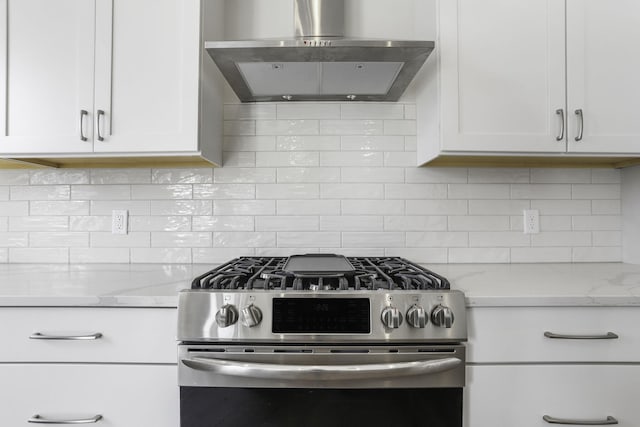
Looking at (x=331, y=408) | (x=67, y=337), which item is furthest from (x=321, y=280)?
(x=67, y=337)

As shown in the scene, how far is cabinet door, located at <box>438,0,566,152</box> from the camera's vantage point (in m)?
1.33

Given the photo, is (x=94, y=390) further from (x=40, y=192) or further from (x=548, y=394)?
(x=548, y=394)

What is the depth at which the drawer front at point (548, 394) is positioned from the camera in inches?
40.3

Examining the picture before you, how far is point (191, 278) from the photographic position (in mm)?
1310

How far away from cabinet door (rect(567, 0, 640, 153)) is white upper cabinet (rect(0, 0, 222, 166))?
58.5 inches

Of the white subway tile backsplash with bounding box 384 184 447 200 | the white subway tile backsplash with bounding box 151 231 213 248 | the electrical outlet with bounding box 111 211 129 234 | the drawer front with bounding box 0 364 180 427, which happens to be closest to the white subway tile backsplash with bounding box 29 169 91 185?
the electrical outlet with bounding box 111 211 129 234

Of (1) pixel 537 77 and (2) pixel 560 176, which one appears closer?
(1) pixel 537 77

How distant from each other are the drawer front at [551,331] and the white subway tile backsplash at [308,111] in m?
1.09

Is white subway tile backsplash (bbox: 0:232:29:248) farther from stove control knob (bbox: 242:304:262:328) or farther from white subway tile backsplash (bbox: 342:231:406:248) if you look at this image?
white subway tile backsplash (bbox: 342:231:406:248)

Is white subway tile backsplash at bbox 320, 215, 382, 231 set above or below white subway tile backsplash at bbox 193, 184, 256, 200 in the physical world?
below

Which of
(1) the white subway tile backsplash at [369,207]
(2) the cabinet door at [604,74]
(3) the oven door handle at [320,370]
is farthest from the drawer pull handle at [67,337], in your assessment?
(2) the cabinet door at [604,74]

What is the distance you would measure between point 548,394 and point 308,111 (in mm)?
1440

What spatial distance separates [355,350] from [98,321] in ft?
2.60

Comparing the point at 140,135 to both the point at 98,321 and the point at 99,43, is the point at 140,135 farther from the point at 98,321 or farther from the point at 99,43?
the point at 98,321
